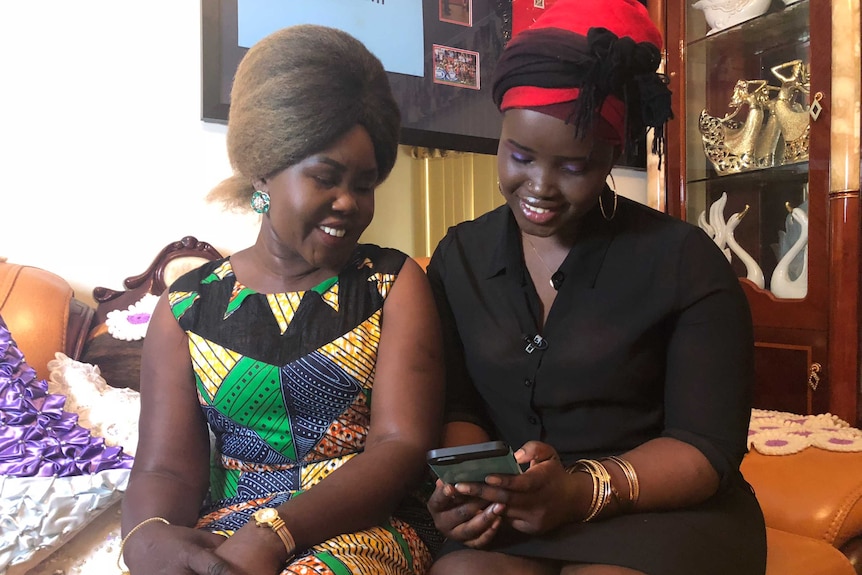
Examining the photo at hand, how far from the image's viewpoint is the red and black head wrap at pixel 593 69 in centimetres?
88

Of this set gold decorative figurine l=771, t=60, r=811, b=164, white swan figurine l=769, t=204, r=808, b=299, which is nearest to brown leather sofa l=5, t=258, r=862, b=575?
white swan figurine l=769, t=204, r=808, b=299

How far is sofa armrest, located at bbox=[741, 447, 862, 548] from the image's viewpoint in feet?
3.56

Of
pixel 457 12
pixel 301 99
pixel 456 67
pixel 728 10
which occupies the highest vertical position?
Answer: pixel 728 10

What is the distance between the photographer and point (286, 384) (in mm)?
964

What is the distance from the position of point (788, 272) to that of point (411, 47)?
1.34m

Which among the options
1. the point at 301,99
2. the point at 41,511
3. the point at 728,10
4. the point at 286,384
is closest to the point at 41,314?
the point at 41,511

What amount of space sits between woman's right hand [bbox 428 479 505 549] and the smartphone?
3 cm

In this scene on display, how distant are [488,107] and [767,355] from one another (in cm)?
118

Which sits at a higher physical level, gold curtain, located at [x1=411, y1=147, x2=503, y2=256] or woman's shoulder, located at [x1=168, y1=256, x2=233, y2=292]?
gold curtain, located at [x1=411, y1=147, x2=503, y2=256]

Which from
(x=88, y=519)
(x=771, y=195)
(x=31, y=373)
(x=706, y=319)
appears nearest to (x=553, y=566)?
(x=706, y=319)

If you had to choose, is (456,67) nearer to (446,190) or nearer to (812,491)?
(446,190)

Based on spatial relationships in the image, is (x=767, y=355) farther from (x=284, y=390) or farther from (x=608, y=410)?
(x=284, y=390)

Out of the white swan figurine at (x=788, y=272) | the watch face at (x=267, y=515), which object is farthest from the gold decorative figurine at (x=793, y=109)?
the watch face at (x=267, y=515)

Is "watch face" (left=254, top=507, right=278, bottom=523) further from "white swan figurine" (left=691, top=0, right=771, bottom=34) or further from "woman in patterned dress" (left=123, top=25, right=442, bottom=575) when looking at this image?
"white swan figurine" (left=691, top=0, right=771, bottom=34)
